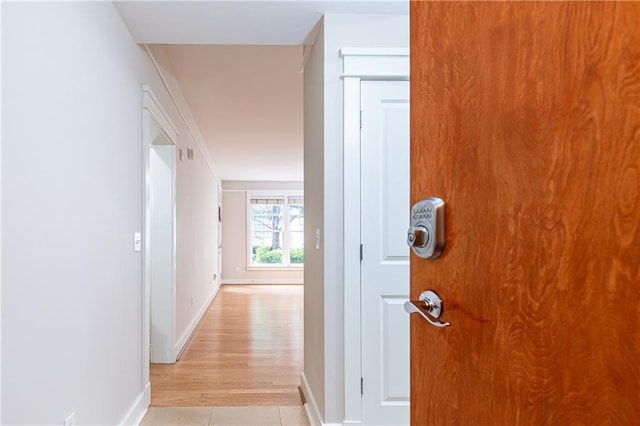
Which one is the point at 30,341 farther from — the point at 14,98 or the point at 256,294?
the point at 256,294

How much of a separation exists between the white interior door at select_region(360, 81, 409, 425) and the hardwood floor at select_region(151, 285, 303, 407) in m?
0.89

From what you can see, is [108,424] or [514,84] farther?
[108,424]

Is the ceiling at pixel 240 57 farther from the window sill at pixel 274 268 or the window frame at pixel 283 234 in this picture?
the window sill at pixel 274 268

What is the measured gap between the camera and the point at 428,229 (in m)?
0.87

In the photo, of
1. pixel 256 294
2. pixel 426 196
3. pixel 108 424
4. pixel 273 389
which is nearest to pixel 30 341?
pixel 108 424

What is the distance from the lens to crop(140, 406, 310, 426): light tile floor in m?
2.42

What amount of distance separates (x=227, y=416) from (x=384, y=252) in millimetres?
1410

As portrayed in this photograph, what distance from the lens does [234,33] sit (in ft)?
7.47

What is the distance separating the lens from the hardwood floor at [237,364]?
9.22 feet

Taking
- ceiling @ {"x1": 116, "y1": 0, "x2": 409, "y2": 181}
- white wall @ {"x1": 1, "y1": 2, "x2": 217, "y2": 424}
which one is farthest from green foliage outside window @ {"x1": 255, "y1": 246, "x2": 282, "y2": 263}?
white wall @ {"x1": 1, "y1": 2, "x2": 217, "y2": 424}

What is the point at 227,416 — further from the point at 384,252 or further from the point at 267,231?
the point at 267,231

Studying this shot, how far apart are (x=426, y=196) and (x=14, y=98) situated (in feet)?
3.94

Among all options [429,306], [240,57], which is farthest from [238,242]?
[429,306]

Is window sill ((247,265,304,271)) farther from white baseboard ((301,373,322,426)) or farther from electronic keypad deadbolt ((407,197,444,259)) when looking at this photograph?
electronic keypad deadbolt ((407,197,444,259))
